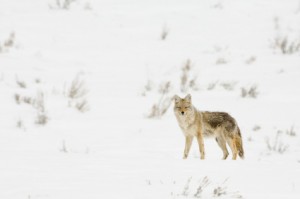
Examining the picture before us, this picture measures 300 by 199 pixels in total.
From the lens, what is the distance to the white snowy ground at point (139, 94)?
16.8 feet

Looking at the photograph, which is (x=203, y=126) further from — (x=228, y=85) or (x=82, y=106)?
(x=228, y=85)

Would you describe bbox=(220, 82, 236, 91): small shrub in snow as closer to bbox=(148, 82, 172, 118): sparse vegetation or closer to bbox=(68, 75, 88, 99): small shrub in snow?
bbox=(148, 82, 172, 118): sparse vegetation

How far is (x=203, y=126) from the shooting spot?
7281 mm

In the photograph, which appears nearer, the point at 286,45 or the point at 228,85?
the point at 228,85

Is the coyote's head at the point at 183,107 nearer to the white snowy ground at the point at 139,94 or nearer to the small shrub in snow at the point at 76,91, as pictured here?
the white snowy ground at the point at 139,94

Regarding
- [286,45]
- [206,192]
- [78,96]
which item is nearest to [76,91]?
[78,96]

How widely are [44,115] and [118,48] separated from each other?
476 centimetres

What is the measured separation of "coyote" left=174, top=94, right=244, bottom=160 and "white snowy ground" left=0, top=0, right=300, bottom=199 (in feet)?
1.18

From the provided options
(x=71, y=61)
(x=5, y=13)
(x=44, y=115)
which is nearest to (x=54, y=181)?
(x=44, y=115)

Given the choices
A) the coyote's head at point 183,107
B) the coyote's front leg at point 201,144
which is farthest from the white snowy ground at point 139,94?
the coyote's head at point 183,107

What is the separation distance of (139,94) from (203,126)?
12.0ft

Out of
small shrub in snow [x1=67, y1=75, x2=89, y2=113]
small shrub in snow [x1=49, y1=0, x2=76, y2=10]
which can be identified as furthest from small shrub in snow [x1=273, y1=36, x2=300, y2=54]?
small shrub in snow [x1=49, y1=0, x2=76, y2=10]

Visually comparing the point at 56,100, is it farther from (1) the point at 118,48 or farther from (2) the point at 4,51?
(1) the point at 118,48

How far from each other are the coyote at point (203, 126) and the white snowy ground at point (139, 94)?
360mm
